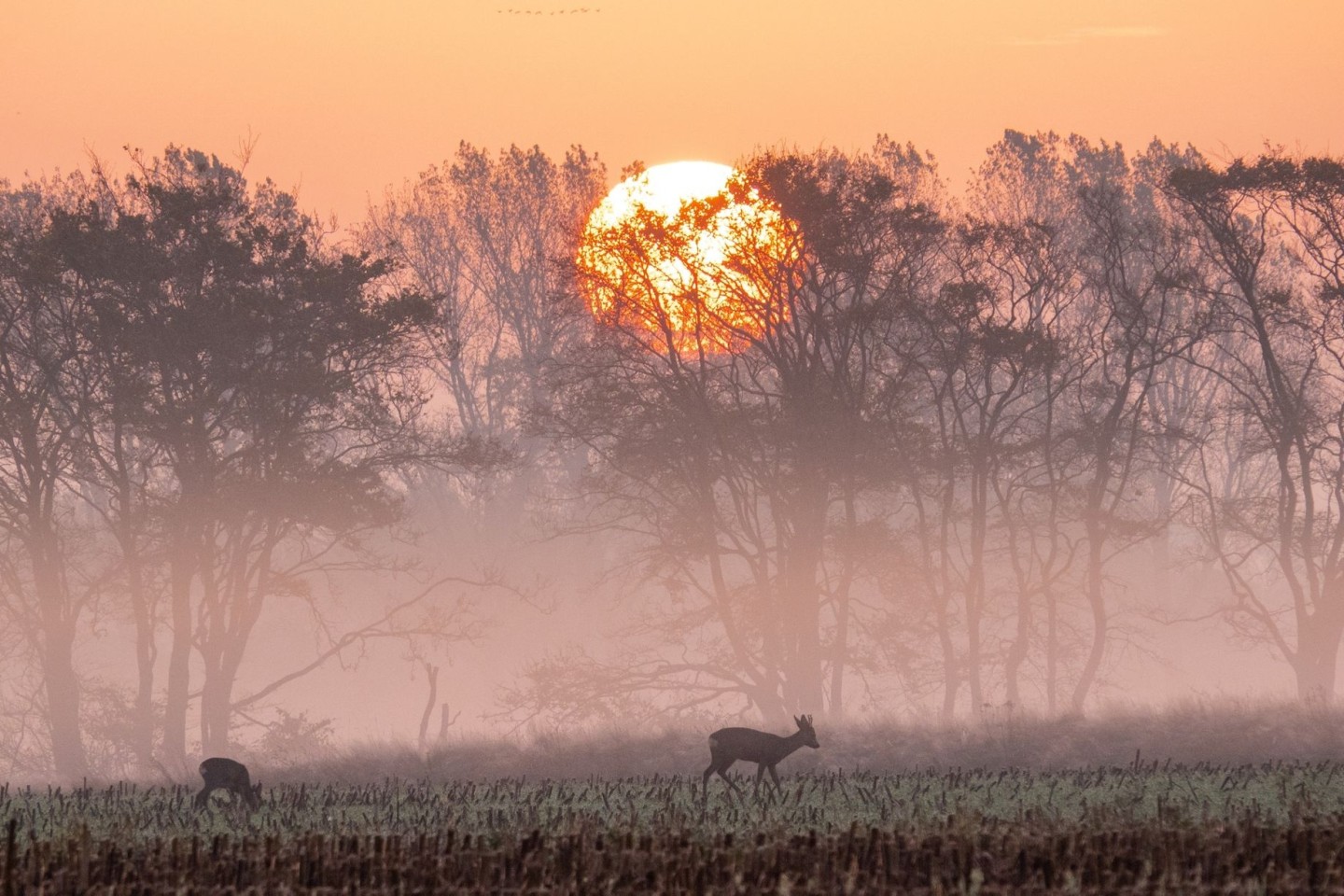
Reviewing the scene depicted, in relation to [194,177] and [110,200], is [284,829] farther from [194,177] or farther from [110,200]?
[194,177]

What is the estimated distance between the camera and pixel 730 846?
1192 cm

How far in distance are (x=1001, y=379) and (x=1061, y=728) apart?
3604 cm

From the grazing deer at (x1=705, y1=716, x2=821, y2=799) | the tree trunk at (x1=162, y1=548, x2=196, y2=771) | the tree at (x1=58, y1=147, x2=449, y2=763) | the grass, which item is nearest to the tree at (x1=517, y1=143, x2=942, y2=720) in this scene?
the tree at (x1=58, y1=147, x2=449, y2=763)

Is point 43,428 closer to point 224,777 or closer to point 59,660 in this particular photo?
point 59,660

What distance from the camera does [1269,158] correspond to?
140 feet

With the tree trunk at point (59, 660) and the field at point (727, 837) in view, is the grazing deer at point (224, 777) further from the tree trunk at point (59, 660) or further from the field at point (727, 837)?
the tree trunk at point (59, 660)

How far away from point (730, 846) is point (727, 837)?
0.16 meters

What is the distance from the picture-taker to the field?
404 inches

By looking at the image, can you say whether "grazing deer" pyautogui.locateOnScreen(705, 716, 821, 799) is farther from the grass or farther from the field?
the grass

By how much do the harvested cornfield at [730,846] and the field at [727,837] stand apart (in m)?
0.03

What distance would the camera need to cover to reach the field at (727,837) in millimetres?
10250

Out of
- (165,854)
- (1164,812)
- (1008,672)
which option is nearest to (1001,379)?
(1008,672)

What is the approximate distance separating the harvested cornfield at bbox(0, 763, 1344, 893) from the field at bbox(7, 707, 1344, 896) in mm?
29

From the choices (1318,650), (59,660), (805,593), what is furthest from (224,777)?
(1318,650)
